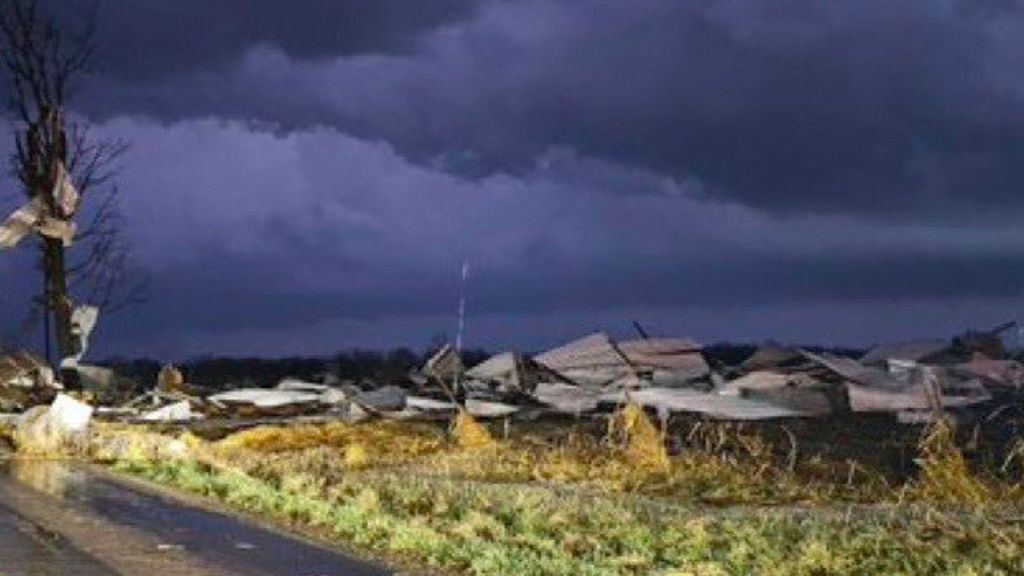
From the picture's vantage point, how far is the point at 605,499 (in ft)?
52.7

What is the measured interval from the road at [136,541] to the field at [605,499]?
597 millimetres

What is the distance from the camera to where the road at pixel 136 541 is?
12047 millimetres

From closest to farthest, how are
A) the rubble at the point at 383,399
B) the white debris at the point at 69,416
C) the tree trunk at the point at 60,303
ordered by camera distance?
the white debris at the point at 69,416 → the rubble at the point at 383,399 → the tree trunk at the point at 60,303

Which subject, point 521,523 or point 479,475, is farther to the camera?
point 479,475

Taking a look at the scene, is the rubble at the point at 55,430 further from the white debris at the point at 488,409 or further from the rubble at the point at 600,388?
Answer: the white debris at the point at 488,409

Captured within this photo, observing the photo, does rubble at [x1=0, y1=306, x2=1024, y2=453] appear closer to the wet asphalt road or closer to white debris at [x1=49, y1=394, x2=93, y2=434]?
white debris at [x1=49, y1=394, x2=93, y2=434]

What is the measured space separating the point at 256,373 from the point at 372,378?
27.3ft

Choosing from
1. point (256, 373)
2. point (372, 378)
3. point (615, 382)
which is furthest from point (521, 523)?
point (256, 373)

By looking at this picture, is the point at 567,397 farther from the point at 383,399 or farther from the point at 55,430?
the point at 55,430

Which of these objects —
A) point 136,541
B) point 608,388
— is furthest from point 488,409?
point 136,541

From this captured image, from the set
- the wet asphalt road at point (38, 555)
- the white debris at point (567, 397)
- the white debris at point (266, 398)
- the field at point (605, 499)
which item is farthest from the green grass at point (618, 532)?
the white debris at point (266, 398)

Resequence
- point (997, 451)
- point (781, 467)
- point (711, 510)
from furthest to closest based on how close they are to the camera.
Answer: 1. point (997, 451)
2. point (781, 467)
3. point (711, 510)

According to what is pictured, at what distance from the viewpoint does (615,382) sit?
34969 millimetres

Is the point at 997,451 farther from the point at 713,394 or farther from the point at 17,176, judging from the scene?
the point at 17,176
